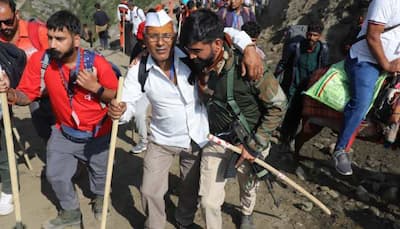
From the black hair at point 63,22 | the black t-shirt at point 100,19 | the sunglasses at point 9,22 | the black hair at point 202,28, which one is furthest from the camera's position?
the black t-shirt at point 100,19

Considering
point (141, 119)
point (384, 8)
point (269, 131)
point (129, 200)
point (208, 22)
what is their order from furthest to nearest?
point (141, 119)
point (129, 200)
point (384, 8)
point (269, 131)
point (208, 22)

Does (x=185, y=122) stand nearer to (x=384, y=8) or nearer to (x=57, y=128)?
(x=57, y=128)

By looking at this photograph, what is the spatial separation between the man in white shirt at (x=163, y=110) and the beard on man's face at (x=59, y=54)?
606 mm

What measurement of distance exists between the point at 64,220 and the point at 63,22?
7.37 feet

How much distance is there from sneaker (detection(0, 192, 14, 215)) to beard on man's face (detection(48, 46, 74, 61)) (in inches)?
80.0

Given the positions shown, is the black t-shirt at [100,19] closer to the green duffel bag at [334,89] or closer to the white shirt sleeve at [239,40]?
the green duffel bag at [334,89]

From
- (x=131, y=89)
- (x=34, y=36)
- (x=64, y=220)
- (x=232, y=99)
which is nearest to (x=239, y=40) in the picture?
(x=232, y=99)

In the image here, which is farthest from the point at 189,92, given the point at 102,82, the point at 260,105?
the point at 102,82

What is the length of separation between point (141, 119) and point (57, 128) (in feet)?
5.46

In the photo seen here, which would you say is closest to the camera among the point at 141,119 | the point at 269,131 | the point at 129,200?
the point at 269,131

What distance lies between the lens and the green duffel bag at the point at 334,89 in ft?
14.6

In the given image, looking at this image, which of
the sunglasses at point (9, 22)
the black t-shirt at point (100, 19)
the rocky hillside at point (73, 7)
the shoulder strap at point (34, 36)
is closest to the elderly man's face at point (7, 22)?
the sunglasses at point (9, 22)

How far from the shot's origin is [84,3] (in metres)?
24.9

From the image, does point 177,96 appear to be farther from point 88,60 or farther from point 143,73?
point 88,60
